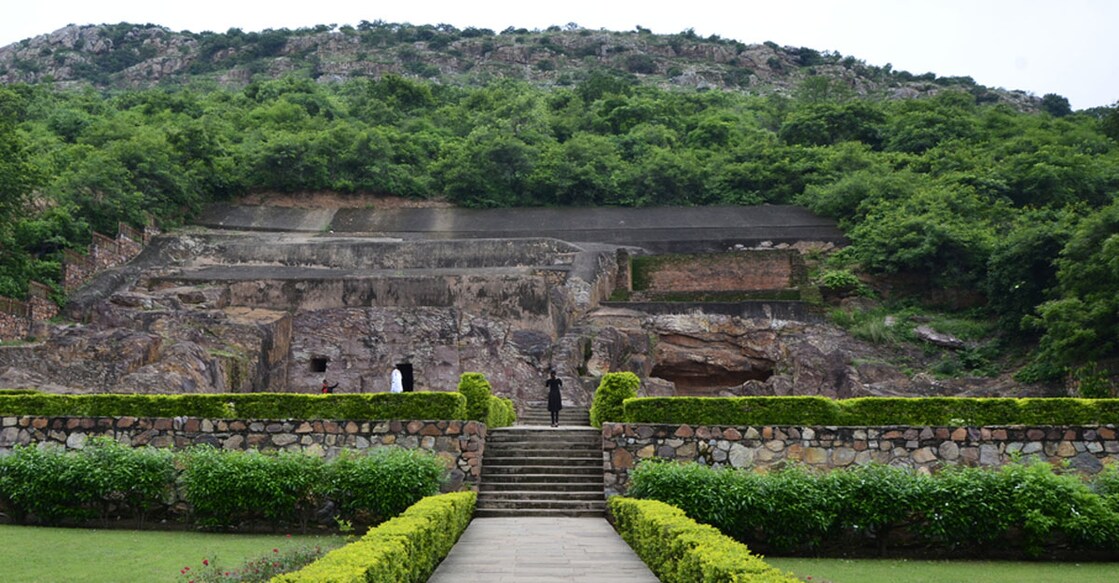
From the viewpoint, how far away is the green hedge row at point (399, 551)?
600 centimetres

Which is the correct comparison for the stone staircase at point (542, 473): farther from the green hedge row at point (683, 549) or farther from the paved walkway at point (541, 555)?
the green hedge row at point (683, 549)

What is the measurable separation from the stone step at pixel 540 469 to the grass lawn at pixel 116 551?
3.25 metres

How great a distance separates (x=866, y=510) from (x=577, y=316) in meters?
14.5

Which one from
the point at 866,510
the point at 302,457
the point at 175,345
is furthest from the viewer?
the point at 175,345

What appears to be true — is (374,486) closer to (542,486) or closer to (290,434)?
(290,434)

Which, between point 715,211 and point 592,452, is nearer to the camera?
point 592,452

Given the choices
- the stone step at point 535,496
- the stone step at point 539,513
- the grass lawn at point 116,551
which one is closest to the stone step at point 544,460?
the stone step at point 535,496

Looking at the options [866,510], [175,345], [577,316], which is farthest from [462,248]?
[866,510]

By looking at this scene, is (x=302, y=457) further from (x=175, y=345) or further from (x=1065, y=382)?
(x=1065, y=382)

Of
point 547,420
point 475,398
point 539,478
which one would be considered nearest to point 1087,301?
point 547,420

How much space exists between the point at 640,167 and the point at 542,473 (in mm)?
29028

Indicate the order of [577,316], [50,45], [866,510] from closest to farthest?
[866,510], [577,316], [50,45]

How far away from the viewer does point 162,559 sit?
8.77m

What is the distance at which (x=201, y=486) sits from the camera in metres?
11.0
